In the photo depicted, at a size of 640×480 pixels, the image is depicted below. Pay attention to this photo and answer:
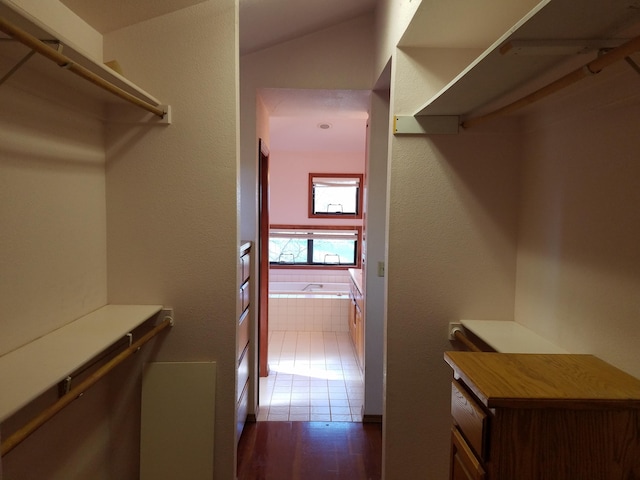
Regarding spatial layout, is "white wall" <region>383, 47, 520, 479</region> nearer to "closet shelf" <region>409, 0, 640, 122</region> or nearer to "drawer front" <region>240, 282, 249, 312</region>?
"closet shelf" <region>409, 0, 640, 122</region>

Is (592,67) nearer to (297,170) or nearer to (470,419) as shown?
(470,419)

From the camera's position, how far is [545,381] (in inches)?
42.3

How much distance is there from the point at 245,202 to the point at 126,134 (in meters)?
1.02

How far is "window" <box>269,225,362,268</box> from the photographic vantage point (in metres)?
5.84

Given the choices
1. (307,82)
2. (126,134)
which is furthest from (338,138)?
(126,134)

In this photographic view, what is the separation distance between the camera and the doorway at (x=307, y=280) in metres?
2.90

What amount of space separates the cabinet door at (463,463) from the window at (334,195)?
15.5 ft

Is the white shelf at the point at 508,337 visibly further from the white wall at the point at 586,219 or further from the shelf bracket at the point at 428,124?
the shelf bracket at the point at 428,124

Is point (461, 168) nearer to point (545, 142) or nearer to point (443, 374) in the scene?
point (545, 142)

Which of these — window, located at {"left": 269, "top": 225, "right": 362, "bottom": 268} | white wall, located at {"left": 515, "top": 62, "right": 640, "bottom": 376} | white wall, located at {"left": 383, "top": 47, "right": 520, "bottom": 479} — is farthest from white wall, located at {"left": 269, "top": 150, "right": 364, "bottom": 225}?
white wall, located at {"left": 515, "top": 62, "right": 640, "bottom": 376}

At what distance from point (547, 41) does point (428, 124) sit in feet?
2.63

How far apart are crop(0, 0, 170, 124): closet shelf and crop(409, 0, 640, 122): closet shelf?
46.6 inches

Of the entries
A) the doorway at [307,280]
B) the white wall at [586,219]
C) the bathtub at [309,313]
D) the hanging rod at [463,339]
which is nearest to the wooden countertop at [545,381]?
the white wall at [586,219]

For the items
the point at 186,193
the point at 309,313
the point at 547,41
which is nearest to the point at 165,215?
the point at 186,193
